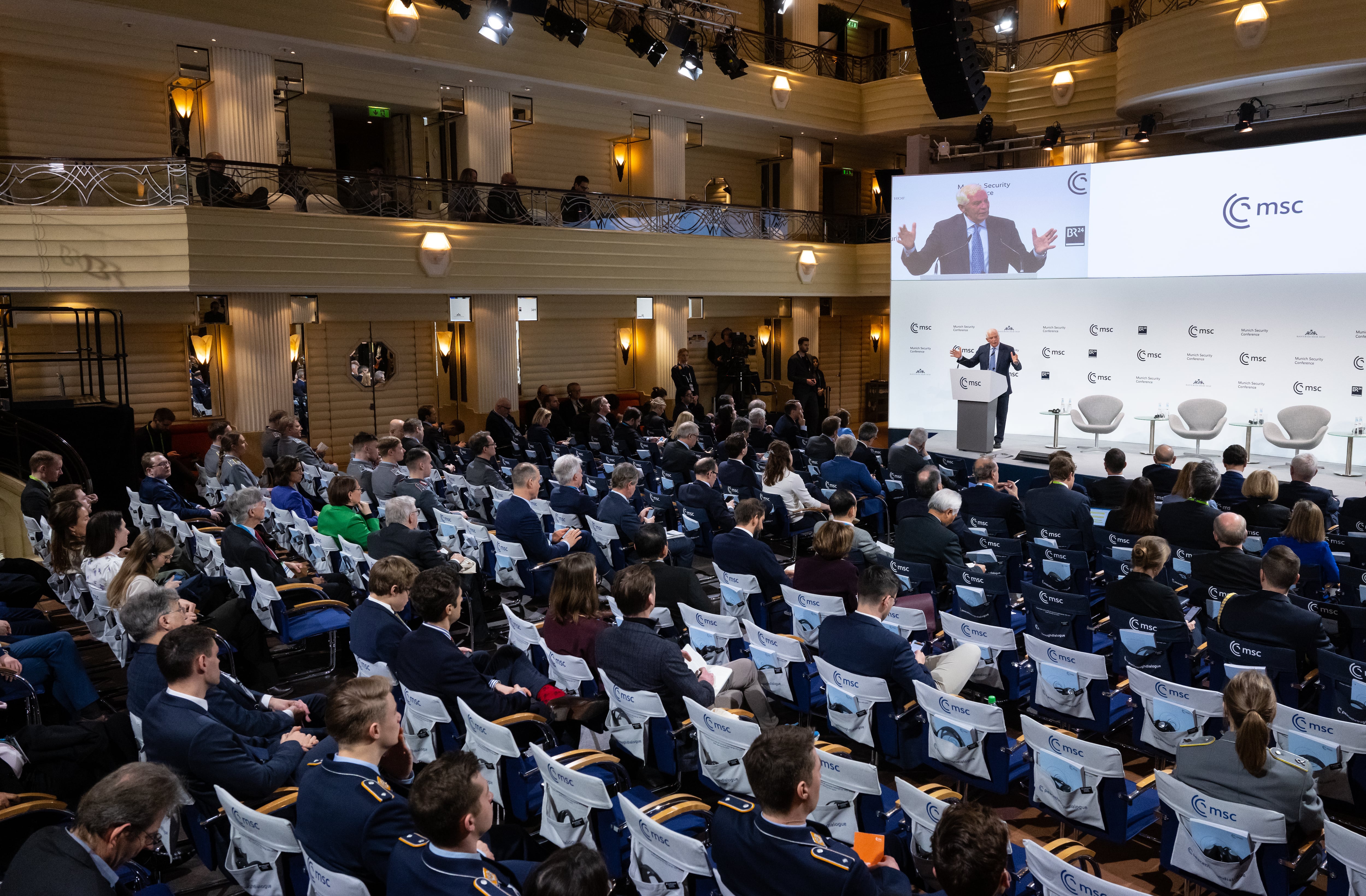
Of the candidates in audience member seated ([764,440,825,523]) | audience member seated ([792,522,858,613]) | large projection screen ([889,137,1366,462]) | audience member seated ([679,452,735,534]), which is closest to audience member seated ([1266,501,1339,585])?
audience member seated ([792,522,858,613])

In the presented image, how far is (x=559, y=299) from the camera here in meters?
18.6

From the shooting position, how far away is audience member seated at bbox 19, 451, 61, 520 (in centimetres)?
840

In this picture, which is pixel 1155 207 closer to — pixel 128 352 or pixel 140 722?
pixel 140 722

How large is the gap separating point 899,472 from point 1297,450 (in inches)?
234

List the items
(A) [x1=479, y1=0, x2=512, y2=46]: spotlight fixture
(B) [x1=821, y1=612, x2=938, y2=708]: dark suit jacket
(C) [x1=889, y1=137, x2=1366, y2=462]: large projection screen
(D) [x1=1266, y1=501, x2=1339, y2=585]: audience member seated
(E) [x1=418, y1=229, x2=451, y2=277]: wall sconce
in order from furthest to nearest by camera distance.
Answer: (E) [x1=418, y1=229, x2=451, y2=277]: wall sconce, (A) [x1=479, y1=0, x2=512, y2=46]: spotlight fixture, (C) [x1=889, y1=137, x2=1366, y2=462]: large projection screen, (D) [x1=1266, y1=501, x2=1339, y2=585]: audience member seated, (B) [x1=821, y1=612, x2=938, y2=708]: dark suit jacket

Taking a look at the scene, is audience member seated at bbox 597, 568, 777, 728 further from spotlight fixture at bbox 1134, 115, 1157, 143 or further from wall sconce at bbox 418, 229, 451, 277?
spotlight fixture at bbox 1134, 115, 1157, 143

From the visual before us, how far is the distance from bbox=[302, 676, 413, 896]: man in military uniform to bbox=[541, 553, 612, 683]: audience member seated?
64.4 inches

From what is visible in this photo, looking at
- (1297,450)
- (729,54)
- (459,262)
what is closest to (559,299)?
(459,262)

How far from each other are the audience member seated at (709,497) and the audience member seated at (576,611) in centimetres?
360

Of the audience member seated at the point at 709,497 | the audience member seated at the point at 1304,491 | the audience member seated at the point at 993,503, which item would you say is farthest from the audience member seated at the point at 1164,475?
the audience member seated at the point at 709,497

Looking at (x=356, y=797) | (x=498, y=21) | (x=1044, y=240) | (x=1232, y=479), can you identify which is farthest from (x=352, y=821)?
(x=1044, y=240)

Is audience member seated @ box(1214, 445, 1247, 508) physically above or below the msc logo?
below

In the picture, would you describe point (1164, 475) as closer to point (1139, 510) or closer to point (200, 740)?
point (1139, 510)

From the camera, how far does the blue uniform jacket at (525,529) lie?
296 inches
